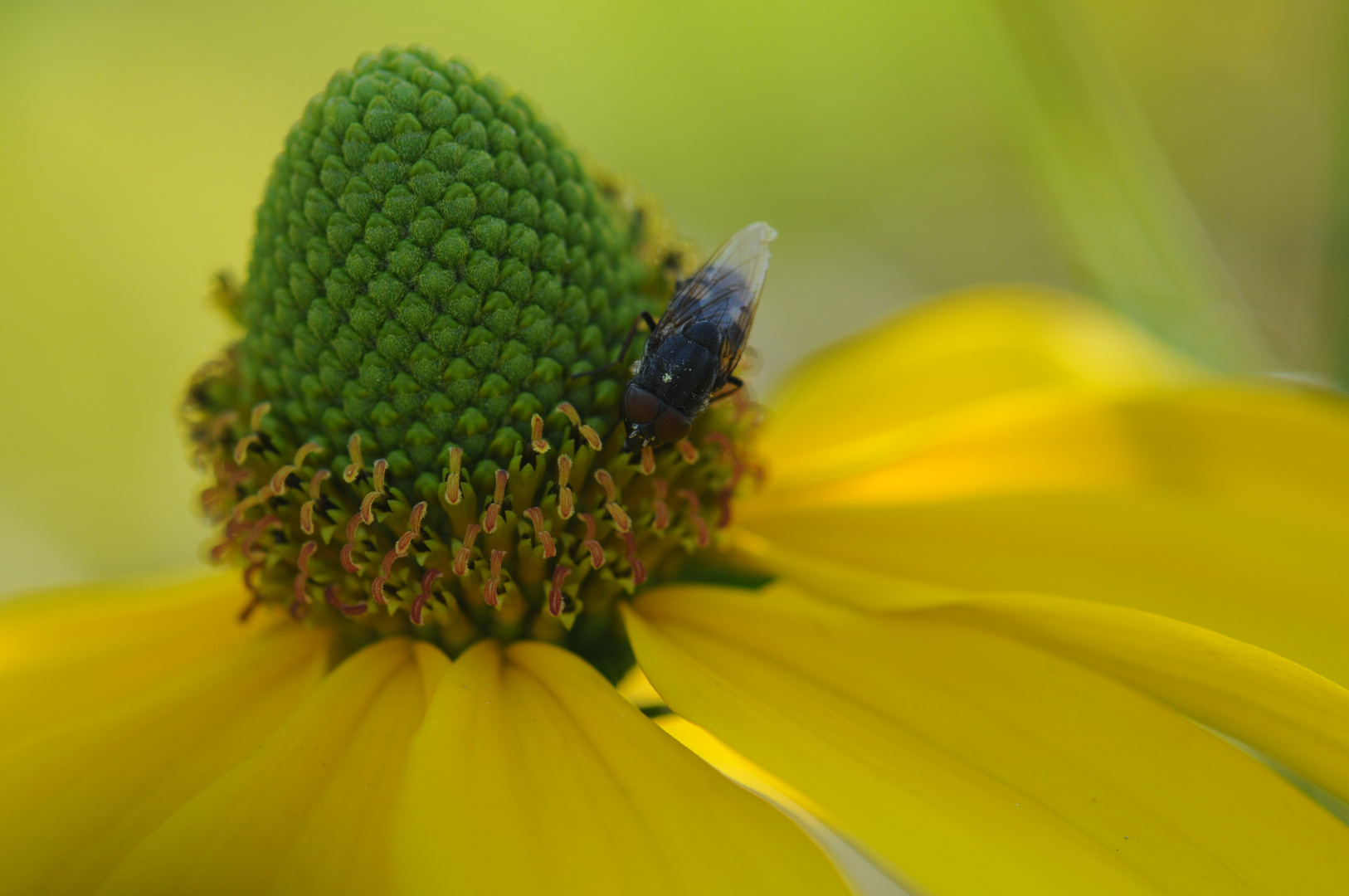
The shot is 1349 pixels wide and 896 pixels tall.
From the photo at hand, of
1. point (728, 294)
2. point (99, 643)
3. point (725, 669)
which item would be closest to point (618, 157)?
point (728, 294)

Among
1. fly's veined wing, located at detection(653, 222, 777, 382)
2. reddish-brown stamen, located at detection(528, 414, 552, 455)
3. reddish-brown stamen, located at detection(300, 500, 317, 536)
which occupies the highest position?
fly's veined wing, located at detection(653, 222, 777, 382)

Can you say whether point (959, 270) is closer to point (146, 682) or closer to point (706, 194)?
point (706, 194)

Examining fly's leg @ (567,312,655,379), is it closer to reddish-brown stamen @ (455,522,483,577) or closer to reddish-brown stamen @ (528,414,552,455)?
reddish-brown stamen @ (528,414,552,455)

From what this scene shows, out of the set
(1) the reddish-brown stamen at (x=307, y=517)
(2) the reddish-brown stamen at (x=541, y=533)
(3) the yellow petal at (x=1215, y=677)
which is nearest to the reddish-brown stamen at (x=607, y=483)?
(2) the reddish-brown stamen at (x=541, y=533)

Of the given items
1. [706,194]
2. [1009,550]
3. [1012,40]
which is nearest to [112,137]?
[706,194]

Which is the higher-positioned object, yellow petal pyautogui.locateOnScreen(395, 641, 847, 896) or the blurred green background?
the blurred green background

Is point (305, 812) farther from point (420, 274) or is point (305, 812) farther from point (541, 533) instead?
point (420, 274)

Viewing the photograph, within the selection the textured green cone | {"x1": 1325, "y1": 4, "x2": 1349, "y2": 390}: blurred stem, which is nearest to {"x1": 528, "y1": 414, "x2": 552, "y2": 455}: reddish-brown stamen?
the textured green cone
